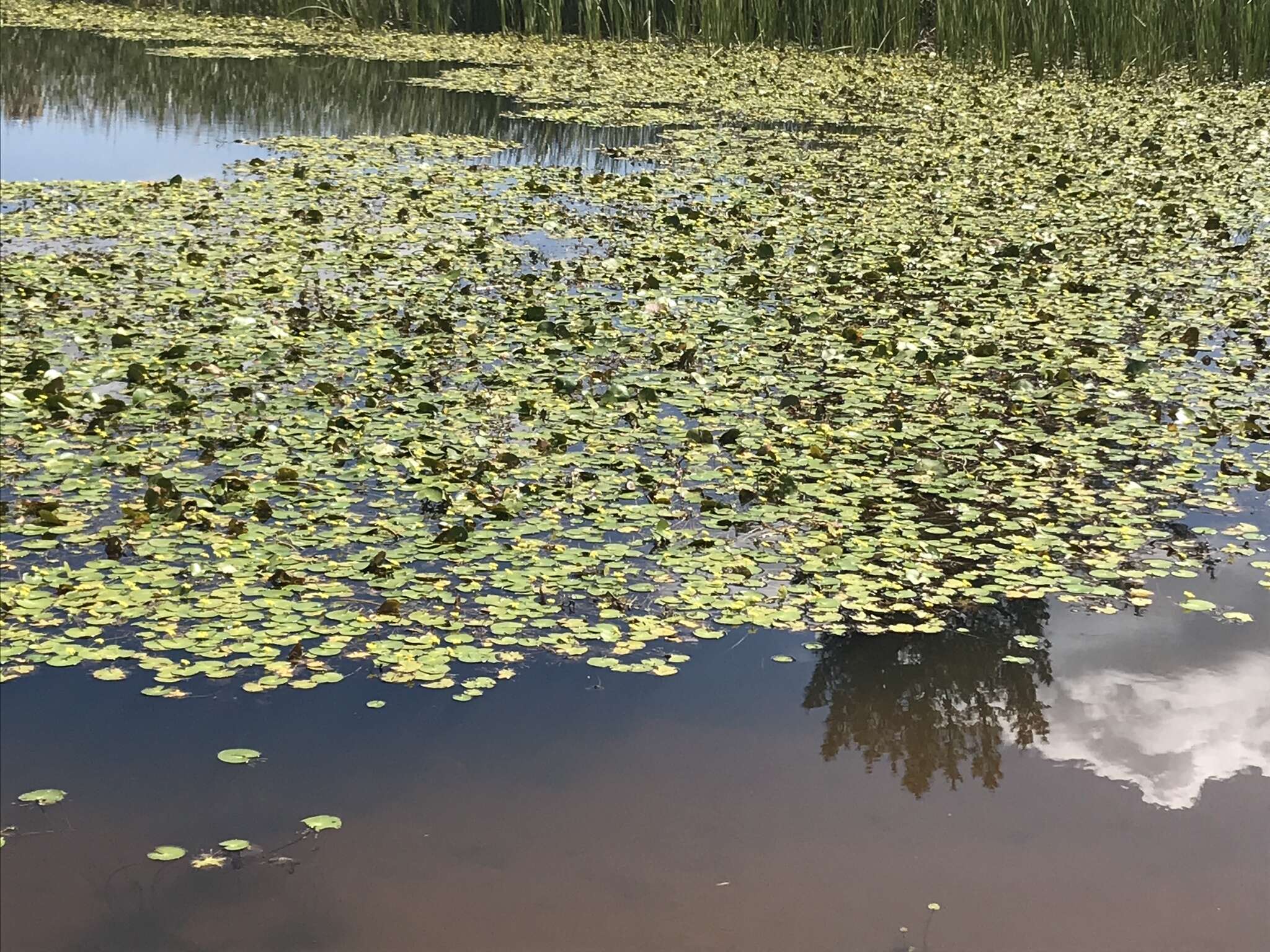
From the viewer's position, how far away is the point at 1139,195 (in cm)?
935

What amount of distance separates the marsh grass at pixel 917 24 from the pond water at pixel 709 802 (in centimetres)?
1184

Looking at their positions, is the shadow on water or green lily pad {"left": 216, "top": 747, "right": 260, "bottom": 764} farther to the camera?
the shadow on water

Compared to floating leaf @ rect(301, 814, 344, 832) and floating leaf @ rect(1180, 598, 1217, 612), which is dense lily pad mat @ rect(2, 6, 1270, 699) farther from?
floating leaf @ rect(301, 814, 344, 832)

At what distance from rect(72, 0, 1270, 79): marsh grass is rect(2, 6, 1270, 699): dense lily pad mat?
5.27 metres

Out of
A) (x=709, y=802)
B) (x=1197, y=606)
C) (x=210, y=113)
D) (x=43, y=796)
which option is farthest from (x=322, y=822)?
(x=210, y=113)

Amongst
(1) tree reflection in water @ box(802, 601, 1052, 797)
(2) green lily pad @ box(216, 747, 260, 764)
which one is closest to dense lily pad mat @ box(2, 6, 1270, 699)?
(1) tree reflection in water @ box(802, 601, 1052, 797)

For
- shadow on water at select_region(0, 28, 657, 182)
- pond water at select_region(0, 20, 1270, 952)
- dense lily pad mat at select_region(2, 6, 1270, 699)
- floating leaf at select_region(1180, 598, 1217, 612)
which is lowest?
pond water at select_region(0, 20, 1270, 952)

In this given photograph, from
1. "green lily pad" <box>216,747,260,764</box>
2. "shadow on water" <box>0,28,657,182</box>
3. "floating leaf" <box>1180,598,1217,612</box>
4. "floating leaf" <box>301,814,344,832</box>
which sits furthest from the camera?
"shadow on water" <box>0,28,657,182</box>

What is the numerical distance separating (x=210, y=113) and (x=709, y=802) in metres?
10.4

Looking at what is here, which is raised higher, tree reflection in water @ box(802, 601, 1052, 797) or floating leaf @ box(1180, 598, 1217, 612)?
floating leaf @ box(1180, 598, 1217, 612)

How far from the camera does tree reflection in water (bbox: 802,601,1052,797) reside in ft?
10.9

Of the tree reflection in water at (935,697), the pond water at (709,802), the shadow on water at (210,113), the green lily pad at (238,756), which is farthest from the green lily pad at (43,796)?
the shadow on water at (210,113)

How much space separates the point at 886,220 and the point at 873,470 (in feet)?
13.5

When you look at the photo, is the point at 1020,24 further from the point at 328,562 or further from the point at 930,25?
the point at 328,562
